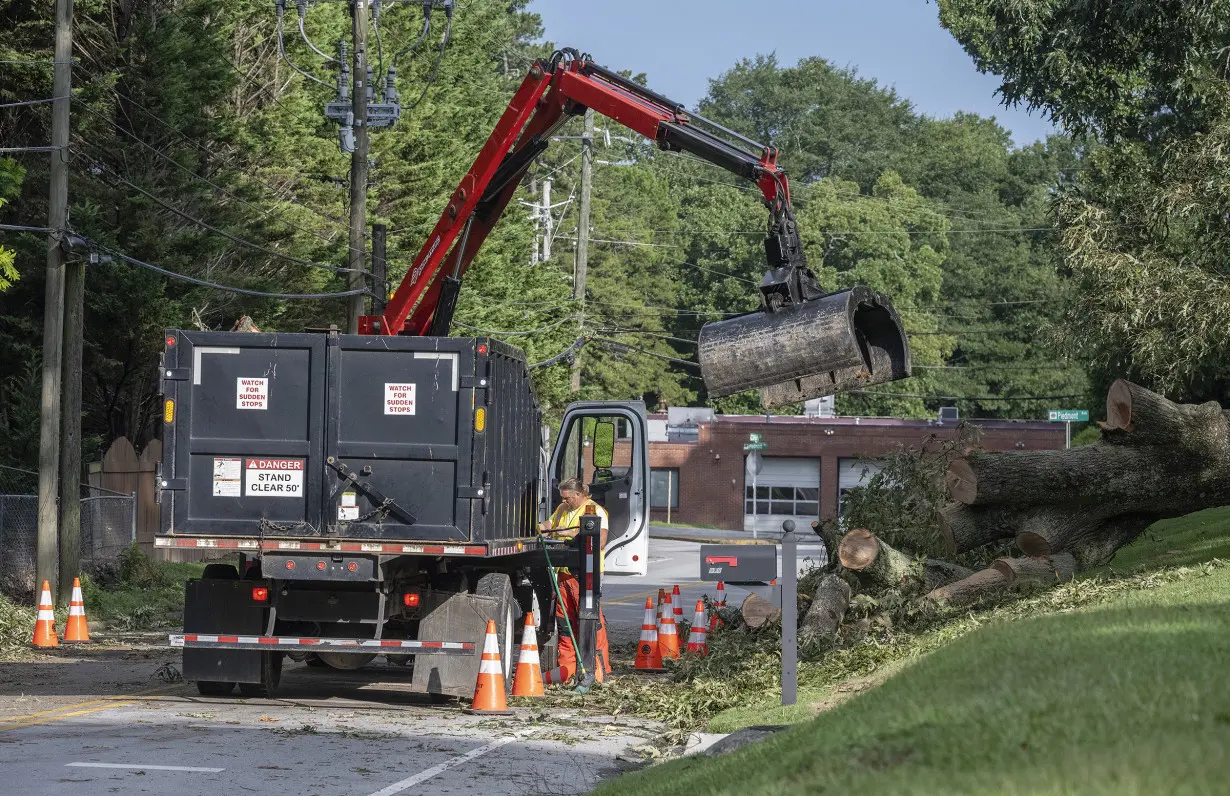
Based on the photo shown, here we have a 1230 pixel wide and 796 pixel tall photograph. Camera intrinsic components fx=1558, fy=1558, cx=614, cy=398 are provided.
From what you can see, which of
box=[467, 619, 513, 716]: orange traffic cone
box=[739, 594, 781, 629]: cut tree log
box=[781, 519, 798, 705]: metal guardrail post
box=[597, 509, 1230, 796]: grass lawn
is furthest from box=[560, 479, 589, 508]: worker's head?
box=[597, 509, 1230, 796]: grass lawn

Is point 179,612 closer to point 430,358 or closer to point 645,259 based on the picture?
point 430,358

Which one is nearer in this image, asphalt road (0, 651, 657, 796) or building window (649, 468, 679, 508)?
asphalt road (0, 651, 657, 796)

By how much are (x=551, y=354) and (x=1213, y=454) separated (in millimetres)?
29915

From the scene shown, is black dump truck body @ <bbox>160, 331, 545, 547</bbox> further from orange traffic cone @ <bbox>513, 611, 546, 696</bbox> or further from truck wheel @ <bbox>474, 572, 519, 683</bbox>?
orange traffic cone @ <bbox>513, 611, 546, 696</bbox>

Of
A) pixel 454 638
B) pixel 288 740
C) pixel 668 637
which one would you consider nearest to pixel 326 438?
pixel 454 638

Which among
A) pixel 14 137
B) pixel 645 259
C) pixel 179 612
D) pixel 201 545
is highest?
pixel 645 259

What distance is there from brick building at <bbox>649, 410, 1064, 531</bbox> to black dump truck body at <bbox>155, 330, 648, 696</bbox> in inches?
2086

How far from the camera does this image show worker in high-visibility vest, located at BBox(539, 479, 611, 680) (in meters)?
14.9

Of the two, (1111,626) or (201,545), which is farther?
(201,545)

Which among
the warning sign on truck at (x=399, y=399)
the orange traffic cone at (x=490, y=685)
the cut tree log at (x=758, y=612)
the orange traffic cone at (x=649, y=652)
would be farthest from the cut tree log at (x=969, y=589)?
the warning sign on truck at (x=399, y=399)

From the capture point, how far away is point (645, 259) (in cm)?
7738

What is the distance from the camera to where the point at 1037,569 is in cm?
1453

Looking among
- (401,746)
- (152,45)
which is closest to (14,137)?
(152,45)

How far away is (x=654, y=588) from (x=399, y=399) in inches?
724
